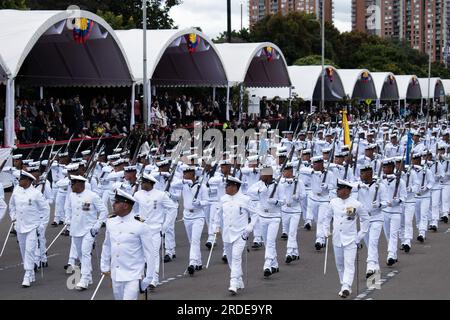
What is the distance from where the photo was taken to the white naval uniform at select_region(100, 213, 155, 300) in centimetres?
1037

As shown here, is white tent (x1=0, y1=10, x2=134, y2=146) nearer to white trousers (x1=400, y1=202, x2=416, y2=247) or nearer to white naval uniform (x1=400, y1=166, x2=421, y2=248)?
white naval uniform (x1=400, y1=166, x2=421, y2=248)

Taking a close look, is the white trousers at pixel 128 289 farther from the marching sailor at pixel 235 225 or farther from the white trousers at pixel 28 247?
the white trousers at pixel 28 247

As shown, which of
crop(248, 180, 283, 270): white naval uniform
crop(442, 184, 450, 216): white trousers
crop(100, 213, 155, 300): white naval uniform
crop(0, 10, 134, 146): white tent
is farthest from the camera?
crop(0, 10, 134, 146): white tent

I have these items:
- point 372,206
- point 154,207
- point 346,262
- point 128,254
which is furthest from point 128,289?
point 372,206

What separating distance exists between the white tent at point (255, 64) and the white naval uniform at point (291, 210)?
89.4 ft

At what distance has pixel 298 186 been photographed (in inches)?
656

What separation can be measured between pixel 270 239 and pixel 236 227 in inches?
50.4

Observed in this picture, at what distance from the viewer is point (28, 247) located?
1448cm

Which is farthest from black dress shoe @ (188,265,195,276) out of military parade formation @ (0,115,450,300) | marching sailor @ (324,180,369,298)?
marching sailor @ (324,180,369,298)

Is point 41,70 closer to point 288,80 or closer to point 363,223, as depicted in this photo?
point 288,80

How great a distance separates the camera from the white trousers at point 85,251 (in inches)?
552

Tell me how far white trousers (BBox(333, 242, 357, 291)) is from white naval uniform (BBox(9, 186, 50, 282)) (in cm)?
480

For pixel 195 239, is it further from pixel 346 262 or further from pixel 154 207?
pixel 346 262

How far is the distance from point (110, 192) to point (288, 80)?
31926mm
